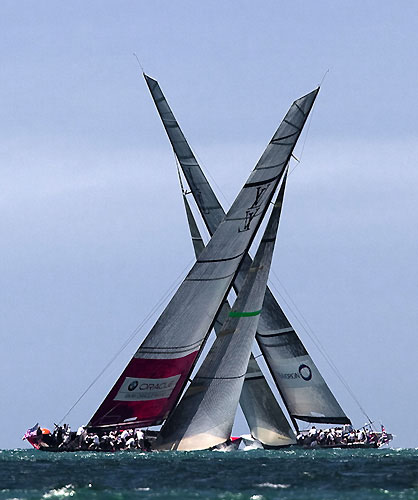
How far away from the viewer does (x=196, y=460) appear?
169ft

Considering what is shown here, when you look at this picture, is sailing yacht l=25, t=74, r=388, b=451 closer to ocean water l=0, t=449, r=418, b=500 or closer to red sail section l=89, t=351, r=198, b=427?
red sail section l=89, t=351, r=198, b=427

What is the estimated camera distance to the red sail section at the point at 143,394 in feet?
153

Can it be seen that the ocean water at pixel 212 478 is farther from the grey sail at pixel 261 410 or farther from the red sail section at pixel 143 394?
the grey sail at pixel 261 410

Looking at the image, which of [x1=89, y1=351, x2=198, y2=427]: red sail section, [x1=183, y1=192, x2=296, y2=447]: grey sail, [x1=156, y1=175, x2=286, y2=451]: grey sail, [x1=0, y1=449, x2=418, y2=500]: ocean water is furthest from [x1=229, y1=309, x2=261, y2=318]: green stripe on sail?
[x1=183, y1=192, x2=296, y2=447]: grey sail

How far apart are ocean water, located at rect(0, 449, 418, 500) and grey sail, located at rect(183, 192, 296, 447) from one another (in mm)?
3165

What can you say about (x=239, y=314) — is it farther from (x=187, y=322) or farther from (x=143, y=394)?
(x=143, y=394)

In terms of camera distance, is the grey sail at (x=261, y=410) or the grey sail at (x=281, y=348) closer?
the grey sail at (x=261, y=410)

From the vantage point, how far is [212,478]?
4062cm

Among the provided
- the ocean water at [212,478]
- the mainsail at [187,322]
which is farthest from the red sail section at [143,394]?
the ocean water at [212,478]

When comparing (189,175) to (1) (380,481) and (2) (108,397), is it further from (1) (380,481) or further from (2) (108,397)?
(1) (380,481)

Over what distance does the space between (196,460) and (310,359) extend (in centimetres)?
1360

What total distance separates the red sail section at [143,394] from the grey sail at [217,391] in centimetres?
62

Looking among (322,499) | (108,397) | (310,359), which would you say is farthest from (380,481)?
(310,359)

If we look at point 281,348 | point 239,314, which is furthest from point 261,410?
point 239,314
